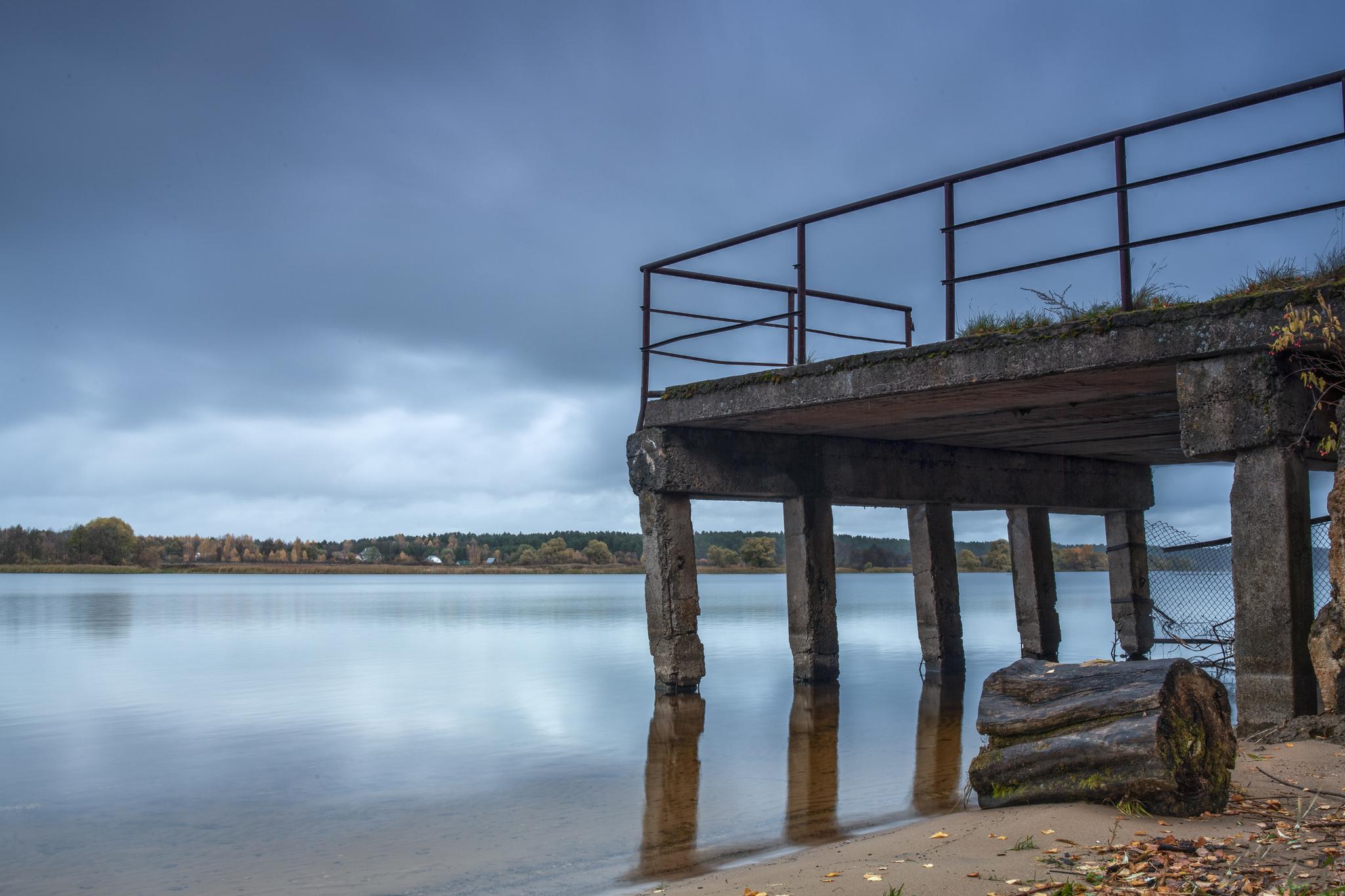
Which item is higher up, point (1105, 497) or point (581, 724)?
point (1105, 497)

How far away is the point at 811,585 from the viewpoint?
1338 centimetres

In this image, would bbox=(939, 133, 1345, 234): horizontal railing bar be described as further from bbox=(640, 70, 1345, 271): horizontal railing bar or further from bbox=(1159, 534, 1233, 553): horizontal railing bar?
bbox=(1159, 534, 1233, 553): horizontal railing bar

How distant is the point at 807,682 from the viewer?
1391cm

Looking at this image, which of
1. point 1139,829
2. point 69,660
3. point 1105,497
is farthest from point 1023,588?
point 69,660

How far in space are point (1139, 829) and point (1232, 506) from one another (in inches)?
140

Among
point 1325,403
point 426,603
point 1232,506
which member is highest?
point 1325,403

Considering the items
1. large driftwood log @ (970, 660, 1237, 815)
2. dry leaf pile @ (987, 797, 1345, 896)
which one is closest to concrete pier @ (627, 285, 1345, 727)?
large driftwood log @ (970, 660, 1237, 815)

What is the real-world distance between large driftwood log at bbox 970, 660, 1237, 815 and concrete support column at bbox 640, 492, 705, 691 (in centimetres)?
628

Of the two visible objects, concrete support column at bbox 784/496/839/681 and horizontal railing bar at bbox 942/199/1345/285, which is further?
concrete support column at bbox 784/496/839/681

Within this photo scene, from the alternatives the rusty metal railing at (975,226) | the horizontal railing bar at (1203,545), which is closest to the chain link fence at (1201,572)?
the horizontal railing bar at (1203,545)

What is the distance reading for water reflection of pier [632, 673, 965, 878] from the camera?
6.56 metres

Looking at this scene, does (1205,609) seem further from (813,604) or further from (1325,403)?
(1325,403)

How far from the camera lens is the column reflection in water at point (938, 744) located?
25.9 ft

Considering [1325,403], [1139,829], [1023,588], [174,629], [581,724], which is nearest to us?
[1139,829]
